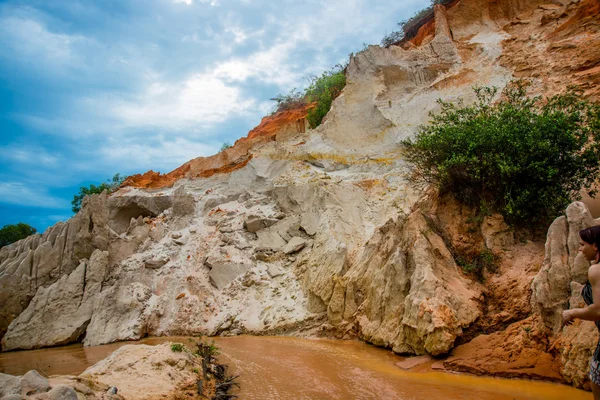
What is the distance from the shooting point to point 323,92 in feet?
88.7

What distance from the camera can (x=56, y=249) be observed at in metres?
17.1

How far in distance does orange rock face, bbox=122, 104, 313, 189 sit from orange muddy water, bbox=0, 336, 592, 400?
1391 cm

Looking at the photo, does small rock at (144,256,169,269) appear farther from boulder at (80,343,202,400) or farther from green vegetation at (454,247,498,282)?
green vegetation at (454,247,498,282)

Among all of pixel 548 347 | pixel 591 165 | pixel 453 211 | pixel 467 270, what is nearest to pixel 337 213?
pixel 453 211

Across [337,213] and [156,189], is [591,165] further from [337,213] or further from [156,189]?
[156,189]

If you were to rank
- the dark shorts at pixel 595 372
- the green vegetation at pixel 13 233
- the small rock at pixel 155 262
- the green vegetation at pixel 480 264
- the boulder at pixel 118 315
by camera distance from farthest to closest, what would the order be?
1. the green vegetation at pixel 13 233
2. the small rock at pixel 155 262
3. the boulder at pixel 118 315
4. the green vegetation at pixel 480 264
5. the dark shorts at pixel 595 372

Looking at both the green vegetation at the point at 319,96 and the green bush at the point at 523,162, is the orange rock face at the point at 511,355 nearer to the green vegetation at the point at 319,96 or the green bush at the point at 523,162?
the green bush at the point at 523,162

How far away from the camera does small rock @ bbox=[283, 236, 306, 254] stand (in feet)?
50.0

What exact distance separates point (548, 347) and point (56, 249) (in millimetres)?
18636

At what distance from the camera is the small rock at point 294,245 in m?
15.2

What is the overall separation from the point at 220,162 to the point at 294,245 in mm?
13176

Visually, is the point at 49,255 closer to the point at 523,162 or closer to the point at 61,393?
the point at 61,393

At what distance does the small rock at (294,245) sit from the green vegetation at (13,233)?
3662cm

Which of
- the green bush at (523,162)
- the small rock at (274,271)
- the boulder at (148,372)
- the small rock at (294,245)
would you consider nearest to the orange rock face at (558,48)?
the green bush at (523,162)
